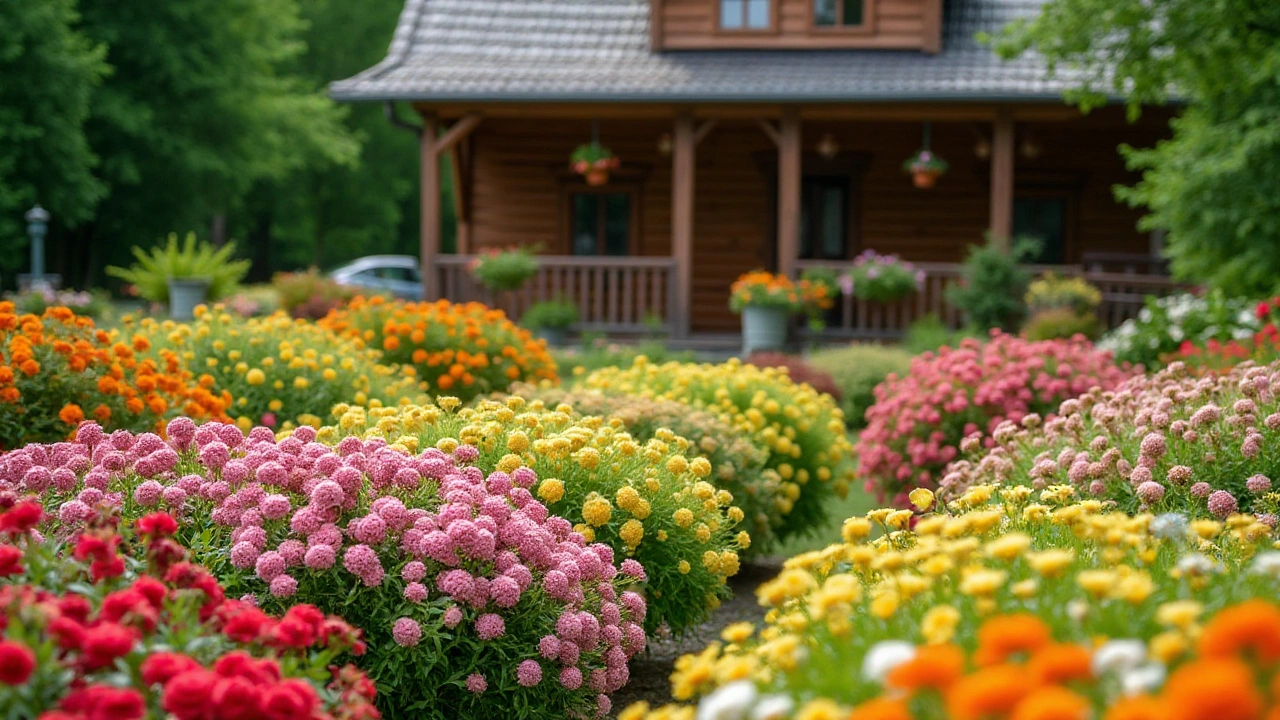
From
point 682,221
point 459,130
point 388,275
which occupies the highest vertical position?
point 459,130

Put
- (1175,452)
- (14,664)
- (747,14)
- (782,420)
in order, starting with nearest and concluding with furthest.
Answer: (14,664) < (1175,452) < (782,420) < (747,14)

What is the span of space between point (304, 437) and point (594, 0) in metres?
15.5

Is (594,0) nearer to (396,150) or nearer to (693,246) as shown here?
(693,246)

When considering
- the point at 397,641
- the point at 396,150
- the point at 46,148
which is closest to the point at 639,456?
the point at 397,641

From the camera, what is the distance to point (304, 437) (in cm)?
450

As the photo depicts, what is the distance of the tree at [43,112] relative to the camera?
979 inches

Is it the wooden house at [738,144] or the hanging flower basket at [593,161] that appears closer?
the wooden house at [738,144]

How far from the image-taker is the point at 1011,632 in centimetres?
177

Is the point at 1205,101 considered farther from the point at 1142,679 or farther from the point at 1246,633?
the point at 1246,633

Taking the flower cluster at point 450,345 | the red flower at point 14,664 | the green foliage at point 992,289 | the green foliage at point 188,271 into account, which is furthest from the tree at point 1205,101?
the green foliage at point 188,271

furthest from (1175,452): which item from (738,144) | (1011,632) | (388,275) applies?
(388,275)

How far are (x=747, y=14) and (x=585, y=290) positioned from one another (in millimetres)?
4641

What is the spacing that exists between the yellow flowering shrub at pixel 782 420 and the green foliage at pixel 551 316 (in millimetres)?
8041

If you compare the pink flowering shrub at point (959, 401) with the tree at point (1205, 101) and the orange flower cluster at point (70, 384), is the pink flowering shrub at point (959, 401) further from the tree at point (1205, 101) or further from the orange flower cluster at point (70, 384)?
the orange flower cluster at point (70, 384)
